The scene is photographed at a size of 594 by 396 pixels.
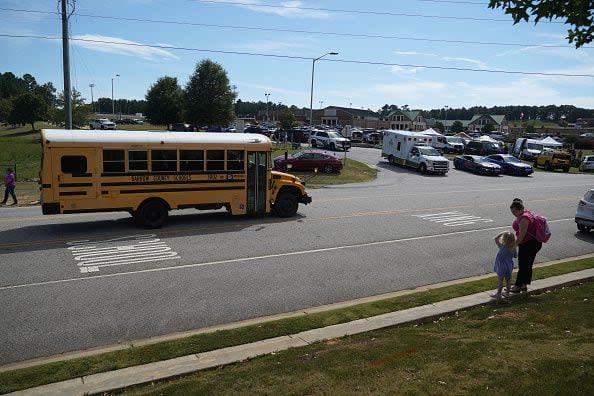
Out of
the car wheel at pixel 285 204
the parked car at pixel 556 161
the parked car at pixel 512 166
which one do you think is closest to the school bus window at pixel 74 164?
the car wheel at pixel 285 204

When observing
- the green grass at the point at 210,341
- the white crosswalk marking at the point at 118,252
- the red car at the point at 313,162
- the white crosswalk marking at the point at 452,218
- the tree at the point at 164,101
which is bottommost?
the white crosswalk marking at the point at 118,252

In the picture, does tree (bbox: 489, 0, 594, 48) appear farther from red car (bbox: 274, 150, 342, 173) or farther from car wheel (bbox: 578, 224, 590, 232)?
red car (bbox: 274, 150, 342, 173)

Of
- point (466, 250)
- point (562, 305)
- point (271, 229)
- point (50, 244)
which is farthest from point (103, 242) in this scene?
point (562, 305)

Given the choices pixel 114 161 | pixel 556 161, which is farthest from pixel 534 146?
pixel 114 161

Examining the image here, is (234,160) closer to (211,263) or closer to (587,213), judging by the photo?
(211,263)

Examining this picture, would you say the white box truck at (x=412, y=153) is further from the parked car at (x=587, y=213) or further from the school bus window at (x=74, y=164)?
the school bus window at (x=74, y=164)

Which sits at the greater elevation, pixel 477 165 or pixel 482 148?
pixel 482 148

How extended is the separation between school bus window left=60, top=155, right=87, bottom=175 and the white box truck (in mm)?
27422

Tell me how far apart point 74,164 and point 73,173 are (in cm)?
25

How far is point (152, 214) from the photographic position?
603 inches

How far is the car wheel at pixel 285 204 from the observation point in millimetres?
17609

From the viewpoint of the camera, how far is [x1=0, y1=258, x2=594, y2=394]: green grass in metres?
6.38

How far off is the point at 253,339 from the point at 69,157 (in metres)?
9.14

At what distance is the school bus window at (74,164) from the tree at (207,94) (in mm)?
51872
